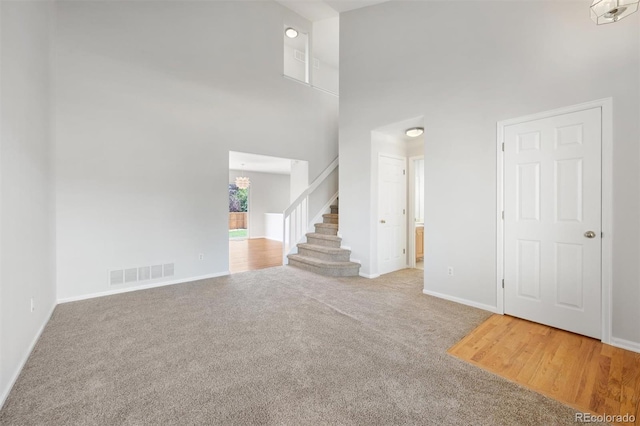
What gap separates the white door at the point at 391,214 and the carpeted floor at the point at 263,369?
59.4 inches

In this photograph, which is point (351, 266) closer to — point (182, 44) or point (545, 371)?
point (545, 371)

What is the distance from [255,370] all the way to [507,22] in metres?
4.18

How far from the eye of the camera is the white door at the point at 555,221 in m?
2.45

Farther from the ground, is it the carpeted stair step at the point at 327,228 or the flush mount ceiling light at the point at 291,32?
the flush mount ceiling light at the point at 291,32

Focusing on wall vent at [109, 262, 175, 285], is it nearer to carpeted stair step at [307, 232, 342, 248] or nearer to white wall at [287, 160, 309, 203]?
carpeted stair step at [307, 232, 342, 248]

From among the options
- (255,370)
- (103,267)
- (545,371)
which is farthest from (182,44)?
(545,371)

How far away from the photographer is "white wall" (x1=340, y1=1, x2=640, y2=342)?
7.52ft

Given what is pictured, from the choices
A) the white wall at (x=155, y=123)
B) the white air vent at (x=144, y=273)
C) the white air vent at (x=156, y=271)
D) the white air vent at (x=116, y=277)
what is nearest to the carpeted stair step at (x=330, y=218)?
the white wall at (x=155, y=123)

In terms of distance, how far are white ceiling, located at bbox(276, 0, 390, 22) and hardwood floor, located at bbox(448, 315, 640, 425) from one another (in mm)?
5026

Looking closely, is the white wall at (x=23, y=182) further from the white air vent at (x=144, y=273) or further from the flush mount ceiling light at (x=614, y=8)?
the flush mount ceiling light at (x=614, y=8)
